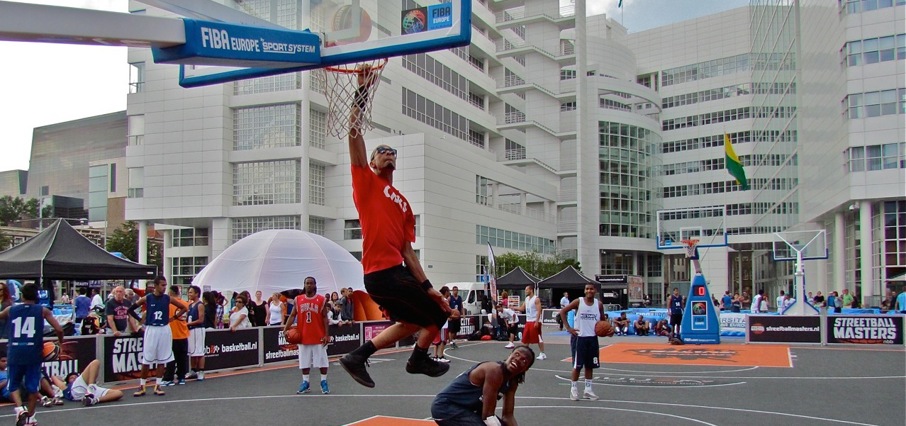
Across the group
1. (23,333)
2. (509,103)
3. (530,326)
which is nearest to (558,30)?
(509,103)

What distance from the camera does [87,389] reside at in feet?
45.4

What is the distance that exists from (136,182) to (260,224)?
11.8 metres

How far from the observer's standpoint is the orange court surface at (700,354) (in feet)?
69.2

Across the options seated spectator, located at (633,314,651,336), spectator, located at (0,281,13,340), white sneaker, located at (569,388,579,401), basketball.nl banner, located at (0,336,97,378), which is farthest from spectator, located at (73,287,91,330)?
seated spectator, located at (633,314,651,336)

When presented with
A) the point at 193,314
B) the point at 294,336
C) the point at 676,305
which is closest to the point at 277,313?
the point at 193,314

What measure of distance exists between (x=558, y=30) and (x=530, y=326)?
67343mm

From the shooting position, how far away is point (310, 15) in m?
8.25

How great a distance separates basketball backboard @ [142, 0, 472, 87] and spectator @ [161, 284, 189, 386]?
9118mm

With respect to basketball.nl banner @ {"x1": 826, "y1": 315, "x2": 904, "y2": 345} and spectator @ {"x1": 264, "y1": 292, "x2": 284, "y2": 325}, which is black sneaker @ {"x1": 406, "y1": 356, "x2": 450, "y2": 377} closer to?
spectator @ {"x1": 264, "y1": 292, "x2": 284, "y2": 325}

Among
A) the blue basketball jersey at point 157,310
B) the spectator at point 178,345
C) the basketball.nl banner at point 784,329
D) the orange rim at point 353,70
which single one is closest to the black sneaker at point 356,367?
the orange rim at point 353,70

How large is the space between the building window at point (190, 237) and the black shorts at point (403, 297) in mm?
Answer: 54962

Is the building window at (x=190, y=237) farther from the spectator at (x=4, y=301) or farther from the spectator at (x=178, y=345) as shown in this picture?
the spectator at (x=4, y=301)

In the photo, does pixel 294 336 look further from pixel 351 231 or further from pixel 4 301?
pixel 351 231

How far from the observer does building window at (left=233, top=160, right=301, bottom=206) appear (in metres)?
55.0
